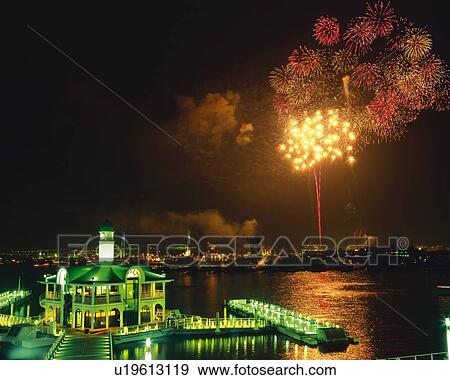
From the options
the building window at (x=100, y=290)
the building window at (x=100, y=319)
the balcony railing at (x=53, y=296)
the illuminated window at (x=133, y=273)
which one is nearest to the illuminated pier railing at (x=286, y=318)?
the illuminated window at (x=133, y=273)

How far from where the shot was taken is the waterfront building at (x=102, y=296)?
3397cm

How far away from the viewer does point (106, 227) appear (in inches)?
1535

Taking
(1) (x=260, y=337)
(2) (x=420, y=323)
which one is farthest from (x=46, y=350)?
(2) (x=420, y=323)

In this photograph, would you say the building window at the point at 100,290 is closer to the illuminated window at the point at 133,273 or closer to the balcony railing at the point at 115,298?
the balcony railing at the point at 115,298

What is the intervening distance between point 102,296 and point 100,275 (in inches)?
70.0

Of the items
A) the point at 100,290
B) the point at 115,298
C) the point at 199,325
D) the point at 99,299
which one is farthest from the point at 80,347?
the point at 199,325

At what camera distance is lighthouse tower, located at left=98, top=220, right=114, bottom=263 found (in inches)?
1499

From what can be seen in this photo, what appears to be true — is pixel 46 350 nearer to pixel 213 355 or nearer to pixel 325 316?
pixel 213 355

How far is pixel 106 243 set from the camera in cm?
3850

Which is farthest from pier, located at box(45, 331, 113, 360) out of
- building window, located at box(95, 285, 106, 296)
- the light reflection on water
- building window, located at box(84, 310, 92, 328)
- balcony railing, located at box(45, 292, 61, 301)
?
balcony railing, located at box(45, 292, 61, 301)

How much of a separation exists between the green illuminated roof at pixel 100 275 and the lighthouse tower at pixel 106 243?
1058 mm

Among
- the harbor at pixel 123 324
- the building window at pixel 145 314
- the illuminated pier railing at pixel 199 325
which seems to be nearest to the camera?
the harbor at pixel 123 324

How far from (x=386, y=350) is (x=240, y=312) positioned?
66.3 feet
